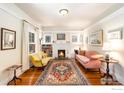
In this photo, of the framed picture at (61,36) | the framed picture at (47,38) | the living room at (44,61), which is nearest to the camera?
the living room at (44,61)

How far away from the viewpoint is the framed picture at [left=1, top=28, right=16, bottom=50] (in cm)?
323

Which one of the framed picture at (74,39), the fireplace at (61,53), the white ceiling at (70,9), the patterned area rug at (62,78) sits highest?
the white ceiling at (70,9)

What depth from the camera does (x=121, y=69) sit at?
3.82m

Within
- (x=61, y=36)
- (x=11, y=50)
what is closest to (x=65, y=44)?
(x=61, y=36)

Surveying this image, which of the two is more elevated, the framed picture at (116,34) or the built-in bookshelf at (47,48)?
the framed picture at (116,34)

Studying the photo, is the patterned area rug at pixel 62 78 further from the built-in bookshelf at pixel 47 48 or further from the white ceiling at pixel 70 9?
the built-in bookshelf at pixel 47 48

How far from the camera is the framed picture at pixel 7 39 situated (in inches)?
127

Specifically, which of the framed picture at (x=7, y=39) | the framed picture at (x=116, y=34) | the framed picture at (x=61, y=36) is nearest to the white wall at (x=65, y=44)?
the framed picture at (x=61, y=36)

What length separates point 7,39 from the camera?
3520 millimetres

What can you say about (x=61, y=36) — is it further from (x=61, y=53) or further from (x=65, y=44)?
(x=61, y=53)

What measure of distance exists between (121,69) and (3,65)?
10.8 feet

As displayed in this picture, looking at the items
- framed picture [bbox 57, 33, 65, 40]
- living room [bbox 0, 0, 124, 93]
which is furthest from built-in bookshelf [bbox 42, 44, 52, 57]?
living room [bbox 0, 0, 124, 93]
